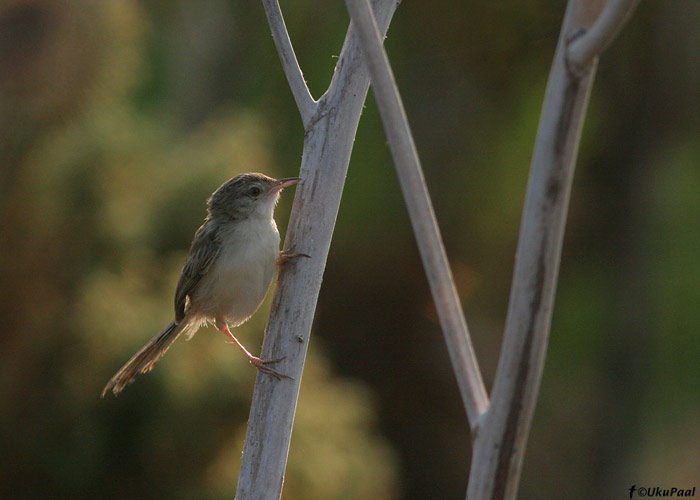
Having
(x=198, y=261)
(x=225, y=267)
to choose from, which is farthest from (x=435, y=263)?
(x=198, y=261)

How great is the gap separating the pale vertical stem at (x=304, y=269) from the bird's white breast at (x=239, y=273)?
70 centimetres

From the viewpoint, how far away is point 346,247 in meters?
8.80

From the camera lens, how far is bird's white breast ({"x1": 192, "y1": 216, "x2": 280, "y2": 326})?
3215 mm

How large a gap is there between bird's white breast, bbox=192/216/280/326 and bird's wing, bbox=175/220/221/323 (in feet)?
0.12

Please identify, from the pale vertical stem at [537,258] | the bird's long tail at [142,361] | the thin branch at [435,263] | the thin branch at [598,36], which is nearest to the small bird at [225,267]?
the bird's long tail at [142,361]

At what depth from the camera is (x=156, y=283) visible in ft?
16.2

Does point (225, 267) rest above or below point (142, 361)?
above

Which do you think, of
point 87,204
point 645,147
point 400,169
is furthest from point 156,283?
point 645,147

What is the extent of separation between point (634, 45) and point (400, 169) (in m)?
6.63

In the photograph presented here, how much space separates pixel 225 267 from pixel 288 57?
1.32 meters

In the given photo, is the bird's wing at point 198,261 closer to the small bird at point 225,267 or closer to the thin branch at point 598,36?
the small bird at point 225,267

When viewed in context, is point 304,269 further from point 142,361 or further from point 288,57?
point 142,361

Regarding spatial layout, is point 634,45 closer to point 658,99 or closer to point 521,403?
point 658,99

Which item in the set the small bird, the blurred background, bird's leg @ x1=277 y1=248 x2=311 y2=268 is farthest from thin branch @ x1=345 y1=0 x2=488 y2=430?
the blurred background
